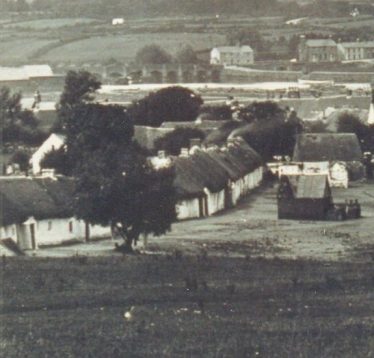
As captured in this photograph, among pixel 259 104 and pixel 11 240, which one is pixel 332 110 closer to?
pixel 259 104

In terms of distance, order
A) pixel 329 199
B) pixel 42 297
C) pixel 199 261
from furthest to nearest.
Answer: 1. pixel 329 199
2. pixel 199 261
3. pixel 42 297

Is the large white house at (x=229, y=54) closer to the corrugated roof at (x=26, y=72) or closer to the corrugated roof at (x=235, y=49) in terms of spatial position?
the corrugated roof at (x=235, y=49)

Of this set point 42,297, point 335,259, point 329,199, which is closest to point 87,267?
point 42,297

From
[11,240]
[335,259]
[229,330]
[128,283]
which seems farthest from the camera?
[11,240]

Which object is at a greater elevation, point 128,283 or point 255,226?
point 128,283

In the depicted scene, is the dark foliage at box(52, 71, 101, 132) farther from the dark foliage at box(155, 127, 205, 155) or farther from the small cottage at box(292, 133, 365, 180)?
the small cottage at box(292, 133, 365, 180)

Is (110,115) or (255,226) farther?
(110,115)

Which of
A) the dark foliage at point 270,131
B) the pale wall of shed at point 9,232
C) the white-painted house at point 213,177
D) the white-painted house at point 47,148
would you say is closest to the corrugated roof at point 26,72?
the white-painted house at point 47,148

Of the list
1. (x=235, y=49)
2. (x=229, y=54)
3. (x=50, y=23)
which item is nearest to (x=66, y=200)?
(x=50, y=23)
